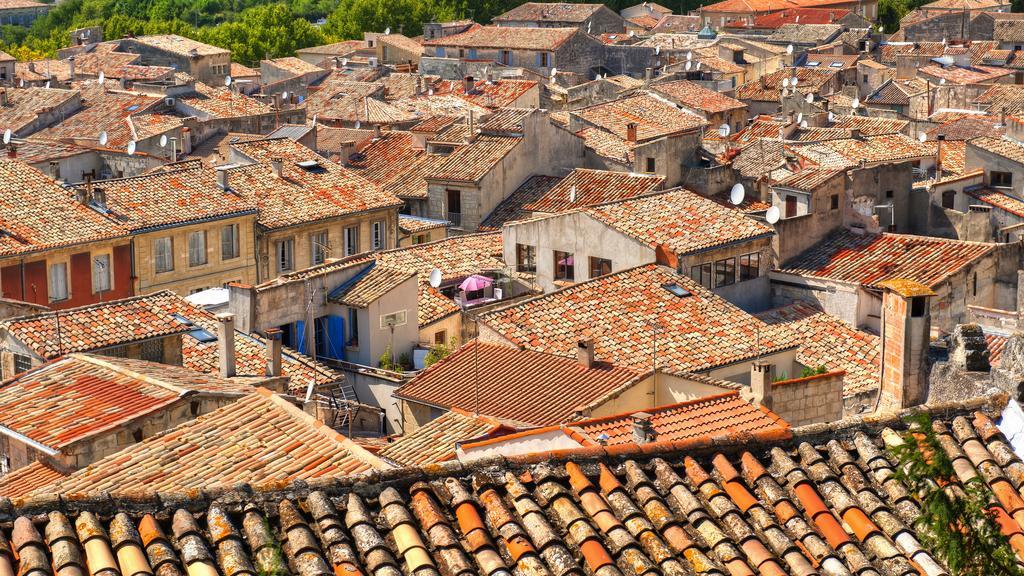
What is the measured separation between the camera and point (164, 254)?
1543 inches

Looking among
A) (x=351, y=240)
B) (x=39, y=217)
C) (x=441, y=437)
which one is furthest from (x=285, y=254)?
(x=441, y=437)

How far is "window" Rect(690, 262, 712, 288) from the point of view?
33.0 metres

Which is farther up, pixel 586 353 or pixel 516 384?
pixel 586 353

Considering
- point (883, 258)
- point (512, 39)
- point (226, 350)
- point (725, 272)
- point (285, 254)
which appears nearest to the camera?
point (226, 350)

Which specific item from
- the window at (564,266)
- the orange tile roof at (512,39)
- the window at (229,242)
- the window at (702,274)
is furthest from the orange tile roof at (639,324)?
the orange tile roof at (512,39)

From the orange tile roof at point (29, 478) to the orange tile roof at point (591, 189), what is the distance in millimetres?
23839

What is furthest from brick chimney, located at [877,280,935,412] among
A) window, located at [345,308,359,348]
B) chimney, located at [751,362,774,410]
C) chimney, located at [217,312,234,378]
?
window, located at [345,308,359,348]

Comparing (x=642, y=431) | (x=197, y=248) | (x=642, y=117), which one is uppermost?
(x=642, y=431)

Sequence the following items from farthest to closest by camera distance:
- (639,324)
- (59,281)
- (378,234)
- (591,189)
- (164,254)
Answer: (378,234), (591,189), (164,254), (59,281), (639,324)

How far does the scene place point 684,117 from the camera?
59375 millimetres

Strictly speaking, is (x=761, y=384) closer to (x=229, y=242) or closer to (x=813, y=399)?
(x=813, y=399)

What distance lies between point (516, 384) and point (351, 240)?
61.2 feet

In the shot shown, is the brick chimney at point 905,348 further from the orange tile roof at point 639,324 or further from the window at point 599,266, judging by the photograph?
the window at point 599,266

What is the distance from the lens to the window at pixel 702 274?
3300 centimetres
